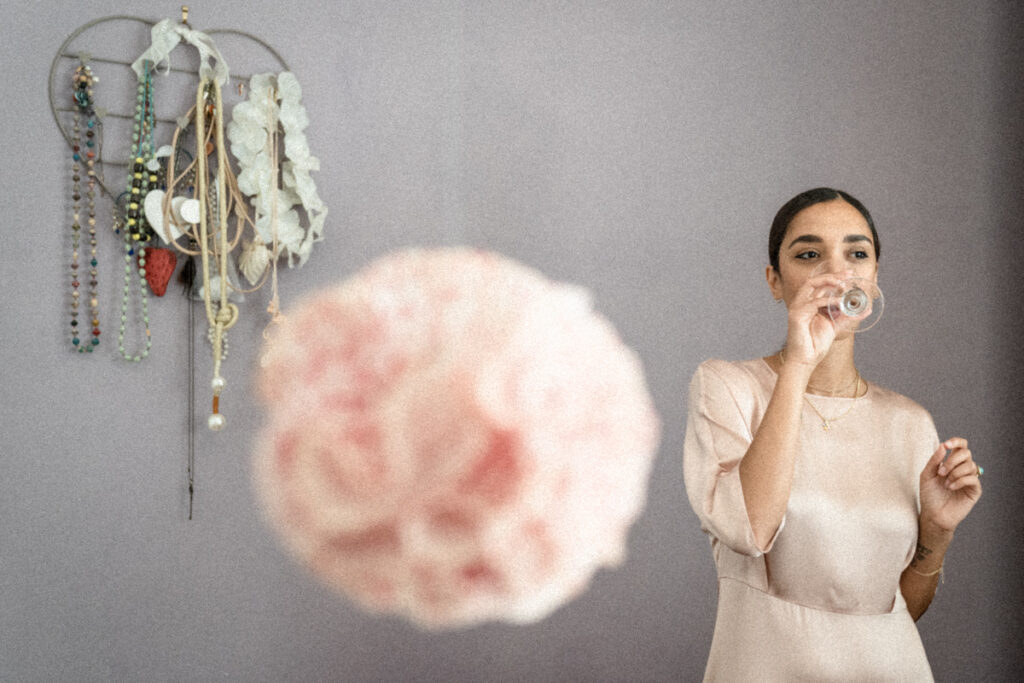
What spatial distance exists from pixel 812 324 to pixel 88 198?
141 cm

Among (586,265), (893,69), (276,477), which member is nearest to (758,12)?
(893,69)

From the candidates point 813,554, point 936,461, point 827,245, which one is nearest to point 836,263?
point 827,245

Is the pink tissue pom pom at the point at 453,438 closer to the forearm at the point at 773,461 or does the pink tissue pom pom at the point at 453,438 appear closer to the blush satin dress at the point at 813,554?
the blush satin dress at the point at 813,554

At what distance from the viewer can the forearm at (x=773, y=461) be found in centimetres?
108

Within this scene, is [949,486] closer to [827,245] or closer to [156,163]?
[827,245]

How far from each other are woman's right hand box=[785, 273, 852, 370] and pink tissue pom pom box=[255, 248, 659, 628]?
0.75 m

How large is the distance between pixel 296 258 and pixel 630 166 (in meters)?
0.80

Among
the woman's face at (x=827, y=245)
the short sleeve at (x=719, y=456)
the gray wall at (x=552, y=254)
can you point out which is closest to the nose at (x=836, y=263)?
the woman's face at (x=827, y=245)

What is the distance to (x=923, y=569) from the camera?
1.27 metres

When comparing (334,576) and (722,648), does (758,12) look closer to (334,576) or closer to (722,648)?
(722,648)

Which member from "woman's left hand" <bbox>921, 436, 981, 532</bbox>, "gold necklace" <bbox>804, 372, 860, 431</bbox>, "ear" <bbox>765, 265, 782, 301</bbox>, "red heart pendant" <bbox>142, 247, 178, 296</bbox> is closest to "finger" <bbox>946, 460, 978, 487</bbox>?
"woman's left hand" <bbox>921, 436, 981, 532</bbox>

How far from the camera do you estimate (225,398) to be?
5.62 feet

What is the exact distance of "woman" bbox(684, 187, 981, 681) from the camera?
3.67ft

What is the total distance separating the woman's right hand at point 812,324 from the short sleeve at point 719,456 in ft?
0.43
